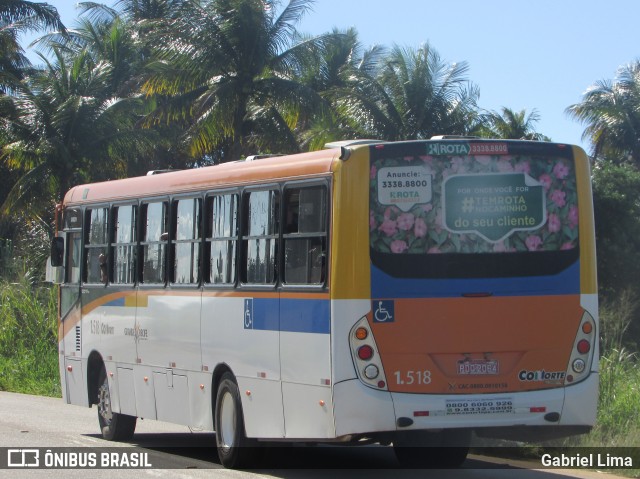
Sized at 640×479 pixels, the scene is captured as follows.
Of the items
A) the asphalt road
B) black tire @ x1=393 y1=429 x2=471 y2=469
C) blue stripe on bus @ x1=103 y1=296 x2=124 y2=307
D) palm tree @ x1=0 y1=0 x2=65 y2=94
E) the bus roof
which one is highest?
palm tree @ x1=0 y1=0 x2=65 y2=94

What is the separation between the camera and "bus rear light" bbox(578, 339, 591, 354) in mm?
10073

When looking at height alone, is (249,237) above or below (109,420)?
above

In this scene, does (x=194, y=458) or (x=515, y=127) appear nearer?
(x=194, y=458)

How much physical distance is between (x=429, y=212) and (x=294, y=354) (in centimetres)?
172

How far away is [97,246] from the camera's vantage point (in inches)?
581

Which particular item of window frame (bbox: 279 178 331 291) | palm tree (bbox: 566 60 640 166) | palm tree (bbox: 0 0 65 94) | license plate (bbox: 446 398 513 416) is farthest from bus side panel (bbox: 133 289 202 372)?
palm tree (bbox: 566 60 640 166)

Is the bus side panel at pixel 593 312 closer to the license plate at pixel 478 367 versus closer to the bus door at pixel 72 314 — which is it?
the license plate at pixel 478 367

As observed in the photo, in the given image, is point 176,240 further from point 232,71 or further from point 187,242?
point 232,71

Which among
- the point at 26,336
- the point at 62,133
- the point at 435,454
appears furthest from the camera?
the point at 62,133

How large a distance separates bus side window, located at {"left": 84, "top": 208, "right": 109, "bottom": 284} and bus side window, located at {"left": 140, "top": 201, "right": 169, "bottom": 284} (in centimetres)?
111

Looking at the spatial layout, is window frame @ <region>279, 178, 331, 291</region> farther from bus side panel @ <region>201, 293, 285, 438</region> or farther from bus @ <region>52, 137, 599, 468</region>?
bus side panel @ <region>201, 293, 285, 438</region>

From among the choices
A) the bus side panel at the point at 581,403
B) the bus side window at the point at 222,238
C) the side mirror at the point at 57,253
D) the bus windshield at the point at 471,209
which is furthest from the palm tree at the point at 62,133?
the bus side panel at the point at 581,403

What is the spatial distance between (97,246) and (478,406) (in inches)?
260

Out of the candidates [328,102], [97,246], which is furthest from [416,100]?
[97,246]
